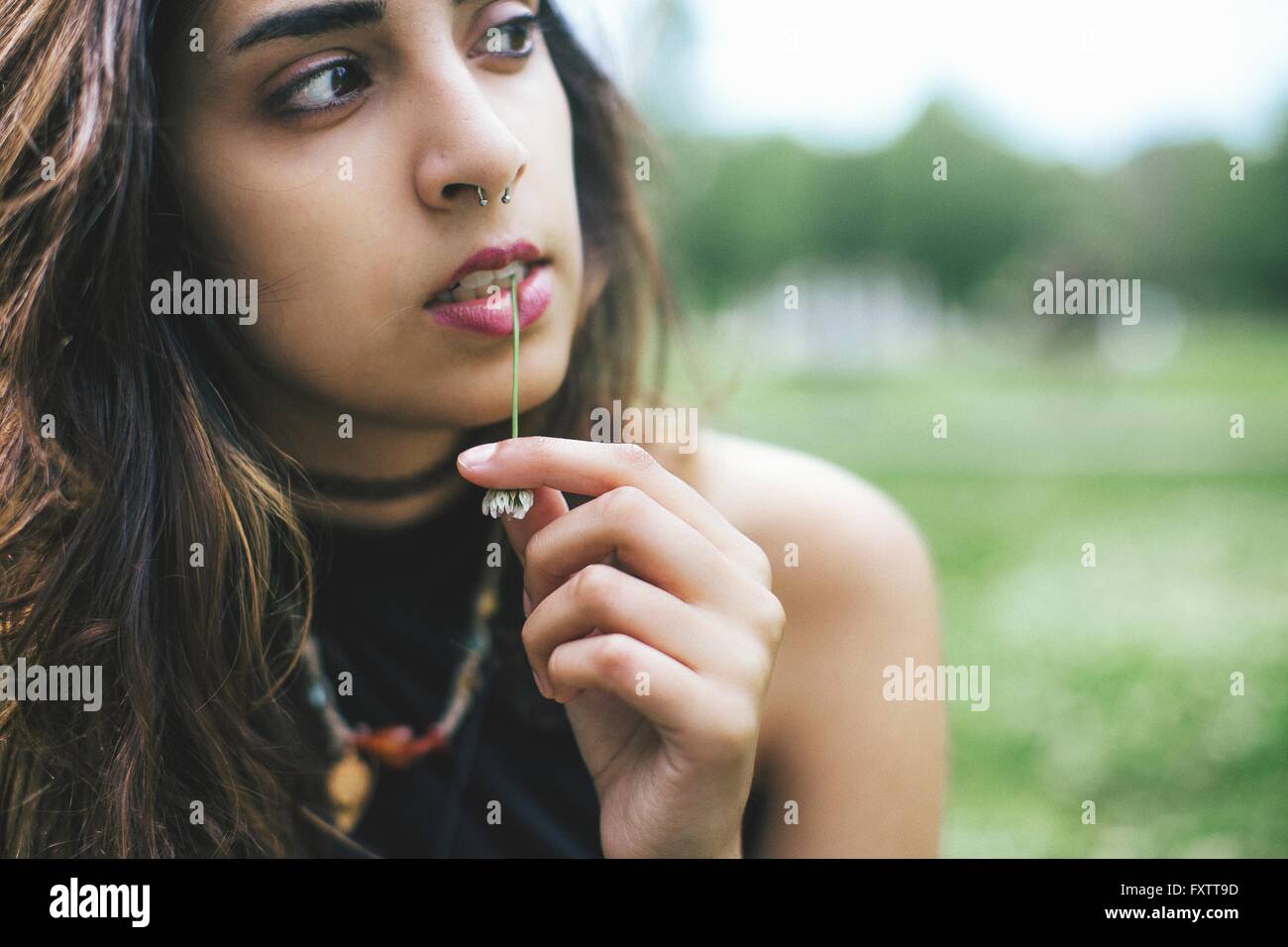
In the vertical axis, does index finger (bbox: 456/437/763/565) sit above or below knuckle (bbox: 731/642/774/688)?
above

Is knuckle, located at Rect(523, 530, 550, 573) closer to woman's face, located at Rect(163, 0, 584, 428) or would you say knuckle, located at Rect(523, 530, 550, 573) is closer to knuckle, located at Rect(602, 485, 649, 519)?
knuckle, located at Rect(602, 485, 649, 519)

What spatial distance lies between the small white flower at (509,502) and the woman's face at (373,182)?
0.87 feet

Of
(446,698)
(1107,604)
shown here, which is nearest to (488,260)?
(446,698)

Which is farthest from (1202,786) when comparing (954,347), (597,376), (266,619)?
(954,347)

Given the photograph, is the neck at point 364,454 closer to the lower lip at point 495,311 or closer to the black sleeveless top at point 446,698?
the black sleeveless top at point 446,698

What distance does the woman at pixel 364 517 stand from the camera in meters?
1.30

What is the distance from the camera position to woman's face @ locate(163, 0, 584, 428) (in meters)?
1.34

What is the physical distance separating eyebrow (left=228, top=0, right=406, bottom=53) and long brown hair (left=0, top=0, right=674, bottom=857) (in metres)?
0.16

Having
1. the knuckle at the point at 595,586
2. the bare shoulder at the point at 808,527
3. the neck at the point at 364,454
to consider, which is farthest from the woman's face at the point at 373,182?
the bare shoulder at the point at 808,527

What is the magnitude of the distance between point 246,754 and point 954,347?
2290cm

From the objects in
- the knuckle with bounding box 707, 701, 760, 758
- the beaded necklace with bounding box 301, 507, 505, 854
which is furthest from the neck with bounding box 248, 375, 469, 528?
the knuckle with bounding box 707, 701, 760, 758

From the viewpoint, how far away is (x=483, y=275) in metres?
1.43

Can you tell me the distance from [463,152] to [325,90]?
227 millimetres

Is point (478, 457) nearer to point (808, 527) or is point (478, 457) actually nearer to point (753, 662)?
point (753, 662)
